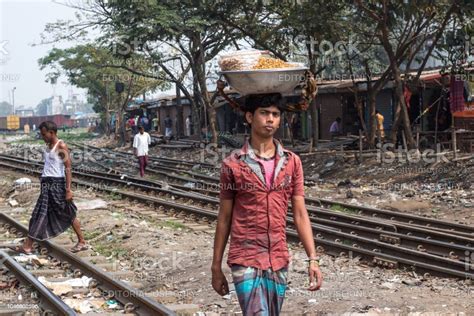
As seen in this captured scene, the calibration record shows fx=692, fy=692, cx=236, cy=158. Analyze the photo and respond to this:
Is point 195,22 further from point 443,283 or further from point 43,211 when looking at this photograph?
point 443,283

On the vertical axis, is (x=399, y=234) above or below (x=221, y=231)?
below

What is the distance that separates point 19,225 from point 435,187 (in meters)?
9.19

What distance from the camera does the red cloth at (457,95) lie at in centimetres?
2056

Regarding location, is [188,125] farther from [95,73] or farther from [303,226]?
[303,226]

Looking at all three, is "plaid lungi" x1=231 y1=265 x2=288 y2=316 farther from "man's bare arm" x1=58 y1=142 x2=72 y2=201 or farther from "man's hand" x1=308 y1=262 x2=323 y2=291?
"man's bare arm" x1=58 y1=142 x2=72 y2=201

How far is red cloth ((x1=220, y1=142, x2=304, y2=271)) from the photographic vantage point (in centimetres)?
400

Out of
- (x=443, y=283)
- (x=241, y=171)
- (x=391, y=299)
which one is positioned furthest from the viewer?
(x=443, y=283)

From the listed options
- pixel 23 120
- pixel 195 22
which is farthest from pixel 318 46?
pixel 23 120

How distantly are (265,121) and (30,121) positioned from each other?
281ft

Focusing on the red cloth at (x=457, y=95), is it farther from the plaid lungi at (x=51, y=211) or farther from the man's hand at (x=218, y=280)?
the man's hand at (x=218, y=280)

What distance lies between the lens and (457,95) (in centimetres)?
2072

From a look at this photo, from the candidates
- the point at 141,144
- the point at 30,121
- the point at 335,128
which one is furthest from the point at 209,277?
the point at 30,121

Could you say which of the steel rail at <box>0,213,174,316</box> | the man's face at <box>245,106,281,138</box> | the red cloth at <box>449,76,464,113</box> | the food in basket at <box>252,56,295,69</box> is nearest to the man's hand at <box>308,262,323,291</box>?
the man's face at <box>245,106,281,138</box>

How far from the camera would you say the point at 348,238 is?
10.3 meters
